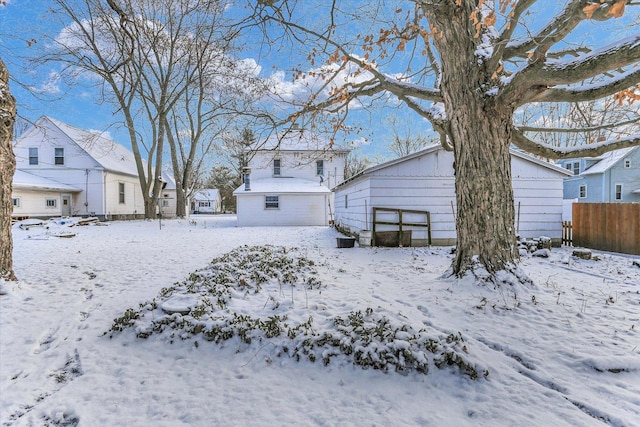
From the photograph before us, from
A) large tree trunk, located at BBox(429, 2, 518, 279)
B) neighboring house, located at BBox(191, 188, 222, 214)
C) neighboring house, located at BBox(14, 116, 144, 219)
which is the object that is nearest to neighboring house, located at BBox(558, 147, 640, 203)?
large tree trunk, located at BBox(429, 2, 518, 279)

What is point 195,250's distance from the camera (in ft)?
31.2

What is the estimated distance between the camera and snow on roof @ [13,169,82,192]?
18186 mm

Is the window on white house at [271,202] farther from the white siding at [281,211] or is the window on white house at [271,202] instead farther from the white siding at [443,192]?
the white siding at [443,192]

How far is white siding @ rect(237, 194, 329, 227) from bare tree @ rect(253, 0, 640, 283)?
42.9ft

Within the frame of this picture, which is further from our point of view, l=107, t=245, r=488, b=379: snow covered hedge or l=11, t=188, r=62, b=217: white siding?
l=11, t=188, r=62, b=217: white siding

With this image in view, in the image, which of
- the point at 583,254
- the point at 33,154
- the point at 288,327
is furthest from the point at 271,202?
the point at 33,154

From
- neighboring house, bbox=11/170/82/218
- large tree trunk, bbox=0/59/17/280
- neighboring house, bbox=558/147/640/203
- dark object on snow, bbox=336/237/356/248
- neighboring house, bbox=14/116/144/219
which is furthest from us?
neighboring house, bbox=558/147/640/203

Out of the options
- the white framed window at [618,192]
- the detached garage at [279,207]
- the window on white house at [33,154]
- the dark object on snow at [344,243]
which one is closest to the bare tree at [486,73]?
the dark object on snow at [344,243]

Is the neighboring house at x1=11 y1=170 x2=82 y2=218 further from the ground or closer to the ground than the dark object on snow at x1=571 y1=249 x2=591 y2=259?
further from the ground

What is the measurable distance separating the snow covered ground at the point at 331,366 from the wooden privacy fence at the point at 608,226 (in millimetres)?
5192

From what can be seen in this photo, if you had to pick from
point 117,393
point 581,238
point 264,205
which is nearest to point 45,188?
point 264,205

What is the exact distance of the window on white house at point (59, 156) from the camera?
72.5 feet

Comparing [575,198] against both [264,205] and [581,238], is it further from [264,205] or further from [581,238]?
[264,205]

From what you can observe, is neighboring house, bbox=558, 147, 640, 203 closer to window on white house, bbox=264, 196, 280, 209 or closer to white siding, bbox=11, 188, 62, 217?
window on white house, bbox=264, 196, 280, 209
